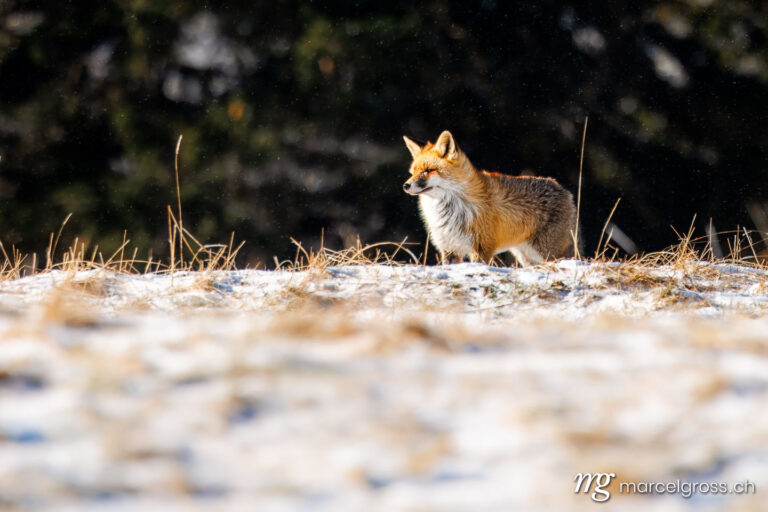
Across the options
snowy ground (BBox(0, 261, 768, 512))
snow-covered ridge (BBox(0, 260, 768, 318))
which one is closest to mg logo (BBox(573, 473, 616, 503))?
snowy ground (BBox(0, 261, 768, 512))

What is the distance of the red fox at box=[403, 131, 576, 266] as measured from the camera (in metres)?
7.03

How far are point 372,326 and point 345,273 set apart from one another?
2.58 metres

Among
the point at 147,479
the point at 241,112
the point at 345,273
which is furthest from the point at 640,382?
the point at 241,112

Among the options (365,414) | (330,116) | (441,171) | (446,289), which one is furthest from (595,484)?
(330,116)

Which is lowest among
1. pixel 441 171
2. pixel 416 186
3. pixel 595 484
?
pixel 416 186

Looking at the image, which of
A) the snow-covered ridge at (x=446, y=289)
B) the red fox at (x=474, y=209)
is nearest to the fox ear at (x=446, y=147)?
the red fox at (x=474, y=209)

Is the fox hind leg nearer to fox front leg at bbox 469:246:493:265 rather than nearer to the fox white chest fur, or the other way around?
fox front leg at bbox 469:246:493:265

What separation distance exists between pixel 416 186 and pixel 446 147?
1.61ft

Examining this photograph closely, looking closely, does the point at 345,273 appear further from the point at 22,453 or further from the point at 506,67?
the point at 506,67

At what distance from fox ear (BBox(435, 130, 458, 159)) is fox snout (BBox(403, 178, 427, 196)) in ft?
1.08

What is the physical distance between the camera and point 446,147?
7027 mm

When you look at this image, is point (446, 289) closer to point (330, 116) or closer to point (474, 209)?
point (474, 209)

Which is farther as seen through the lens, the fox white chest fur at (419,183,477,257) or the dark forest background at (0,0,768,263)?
the dark forest background at (0,0,768,263)

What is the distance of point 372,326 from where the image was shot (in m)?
2.38
